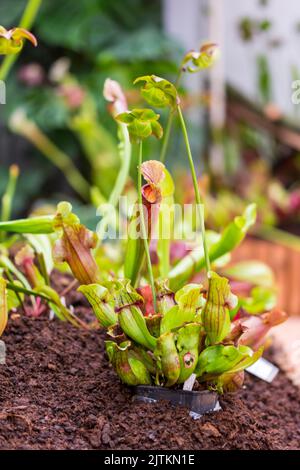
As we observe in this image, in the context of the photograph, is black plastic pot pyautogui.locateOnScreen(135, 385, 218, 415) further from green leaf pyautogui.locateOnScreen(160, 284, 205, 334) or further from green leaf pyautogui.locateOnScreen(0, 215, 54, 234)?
green leaf pyautogui.locateOnScreen(0, 215, 54, 234)

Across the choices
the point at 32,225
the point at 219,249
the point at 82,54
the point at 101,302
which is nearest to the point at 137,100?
the point at 82,54

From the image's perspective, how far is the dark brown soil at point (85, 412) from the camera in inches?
26.5

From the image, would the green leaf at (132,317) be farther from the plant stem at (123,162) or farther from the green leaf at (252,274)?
the green leaf at (252,274)

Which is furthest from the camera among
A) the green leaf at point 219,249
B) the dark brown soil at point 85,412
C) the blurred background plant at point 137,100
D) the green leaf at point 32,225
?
the blurred background plant at point 137,100

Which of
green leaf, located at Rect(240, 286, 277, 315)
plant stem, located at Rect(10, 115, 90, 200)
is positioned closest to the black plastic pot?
green leaf, located at Rect(240, 286, 277, 315)

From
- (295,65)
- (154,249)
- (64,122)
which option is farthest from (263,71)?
(154,249)

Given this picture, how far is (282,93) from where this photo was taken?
3.29 metres

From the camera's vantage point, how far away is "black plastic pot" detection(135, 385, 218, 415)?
725mm

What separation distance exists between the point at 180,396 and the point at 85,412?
10 cm

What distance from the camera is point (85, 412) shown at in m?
0.73

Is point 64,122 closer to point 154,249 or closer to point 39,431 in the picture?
point 154,249

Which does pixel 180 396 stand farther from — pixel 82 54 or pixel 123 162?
pixel 82 54

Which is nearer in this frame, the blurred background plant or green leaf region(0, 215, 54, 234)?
green leaf region(0, 215, 54, 234)

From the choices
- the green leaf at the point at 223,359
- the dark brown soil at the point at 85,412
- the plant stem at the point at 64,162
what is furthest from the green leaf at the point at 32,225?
the plant stem at the point at 64,162
